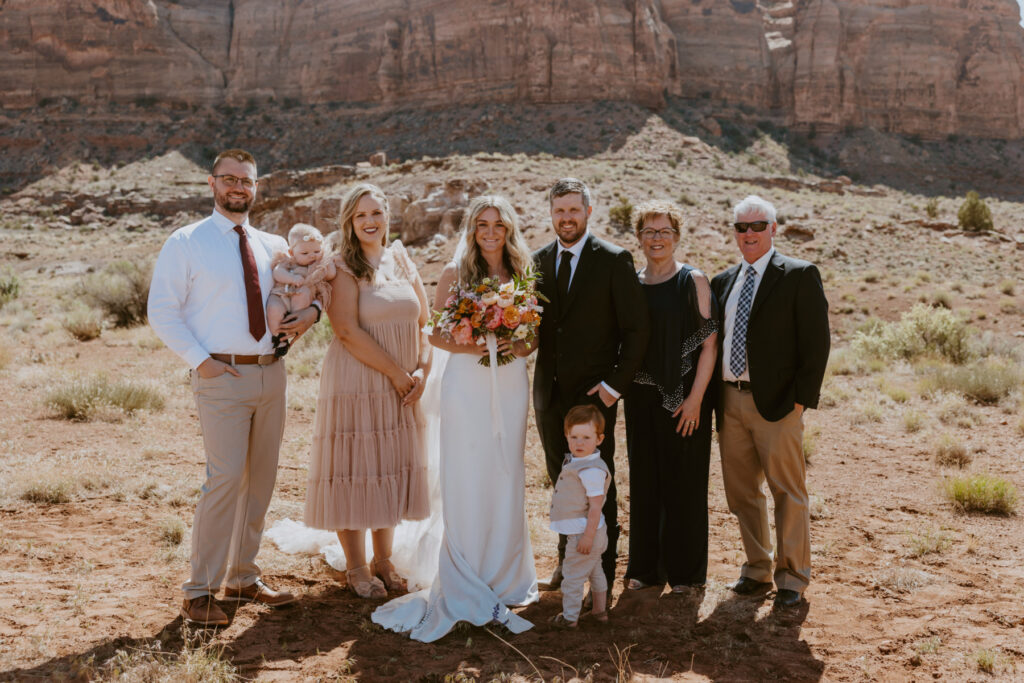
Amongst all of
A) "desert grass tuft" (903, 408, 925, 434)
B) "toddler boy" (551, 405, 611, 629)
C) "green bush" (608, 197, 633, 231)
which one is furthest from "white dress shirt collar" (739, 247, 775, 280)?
"green bush" (608, 197, 633, 231)

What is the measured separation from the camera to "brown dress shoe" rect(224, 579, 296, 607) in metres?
5.02

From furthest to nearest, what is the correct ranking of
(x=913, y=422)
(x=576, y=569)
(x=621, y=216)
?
(x=621, y=216), (x=913, y=422), (x=576, y=569)

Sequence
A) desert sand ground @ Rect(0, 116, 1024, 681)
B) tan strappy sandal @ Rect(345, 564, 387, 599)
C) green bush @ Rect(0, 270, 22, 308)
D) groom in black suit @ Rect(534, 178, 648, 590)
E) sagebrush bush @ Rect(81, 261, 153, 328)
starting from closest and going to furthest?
desert sand ground @ Rect(0, 116, 1024, 681)
groom in black suit @ Rect(534, 178, 648, 590)
tan strappy sandal @ Rect(345, 564, 387, 599)
sagebrush bush @ Rect(81, 261, 153, 328)
green bush @ Rect(0, 270, 22, 308)

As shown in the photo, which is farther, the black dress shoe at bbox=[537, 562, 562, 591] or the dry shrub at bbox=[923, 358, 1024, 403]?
the dry shrub at bbox=[923, 358, 1024, 403]

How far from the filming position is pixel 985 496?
23.5 feet

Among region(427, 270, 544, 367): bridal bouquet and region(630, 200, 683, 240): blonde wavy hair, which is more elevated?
region(630, 200, 683, 240): blonde wavy hair

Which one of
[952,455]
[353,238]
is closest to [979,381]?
[952,455]

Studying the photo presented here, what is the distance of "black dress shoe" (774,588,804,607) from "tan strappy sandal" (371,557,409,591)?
259 centimetres

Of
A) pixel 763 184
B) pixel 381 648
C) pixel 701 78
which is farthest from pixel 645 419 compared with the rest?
pixel 701 78

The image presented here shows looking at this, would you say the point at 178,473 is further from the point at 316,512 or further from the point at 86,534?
the point at 316,512

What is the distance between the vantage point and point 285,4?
67688 mm

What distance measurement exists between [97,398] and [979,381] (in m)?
12.9

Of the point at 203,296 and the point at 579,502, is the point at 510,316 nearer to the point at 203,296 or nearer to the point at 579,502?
the point at 579,502

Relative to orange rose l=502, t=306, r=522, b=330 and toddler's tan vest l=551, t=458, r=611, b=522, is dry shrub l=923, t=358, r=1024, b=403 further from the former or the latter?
orange rose l=502, t=306, r=522, b=330
